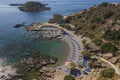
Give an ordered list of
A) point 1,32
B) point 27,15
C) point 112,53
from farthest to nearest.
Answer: point 27,15
point 1,32
point 112,53

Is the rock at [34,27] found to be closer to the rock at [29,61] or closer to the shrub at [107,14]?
the shrub at [107,14]

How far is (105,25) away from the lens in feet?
364

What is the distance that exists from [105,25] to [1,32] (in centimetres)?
5436

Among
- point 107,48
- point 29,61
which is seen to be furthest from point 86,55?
point 29,61

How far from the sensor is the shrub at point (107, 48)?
82.9m

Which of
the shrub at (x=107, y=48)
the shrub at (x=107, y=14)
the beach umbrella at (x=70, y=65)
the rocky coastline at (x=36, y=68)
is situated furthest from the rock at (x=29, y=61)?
the shrub at (x=107, y=14)

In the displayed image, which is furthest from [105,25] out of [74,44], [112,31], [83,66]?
[83,66]

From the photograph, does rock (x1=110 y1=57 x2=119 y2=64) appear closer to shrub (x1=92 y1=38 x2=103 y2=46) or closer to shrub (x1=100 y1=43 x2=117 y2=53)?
shrub (x1=100 y1=43 x2=117 y2=53)

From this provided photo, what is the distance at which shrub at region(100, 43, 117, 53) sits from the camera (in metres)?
82.9

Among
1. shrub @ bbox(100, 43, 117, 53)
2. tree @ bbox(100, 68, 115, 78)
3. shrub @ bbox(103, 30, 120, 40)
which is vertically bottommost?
tree @ bbox(100, 68, 115, 78)

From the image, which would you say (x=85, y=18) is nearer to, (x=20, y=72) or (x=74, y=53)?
(x=74, y=53)

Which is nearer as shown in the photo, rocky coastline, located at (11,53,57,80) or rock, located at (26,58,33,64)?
rocky coastline, located at (11,53,57,80)

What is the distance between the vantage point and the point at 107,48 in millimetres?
83875

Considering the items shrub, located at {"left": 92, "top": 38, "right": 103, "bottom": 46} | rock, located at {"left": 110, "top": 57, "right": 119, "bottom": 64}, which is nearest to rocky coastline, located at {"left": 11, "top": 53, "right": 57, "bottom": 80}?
rock, located at {"left": 110, "top": 57, "right": 119, "bottom": 64}
